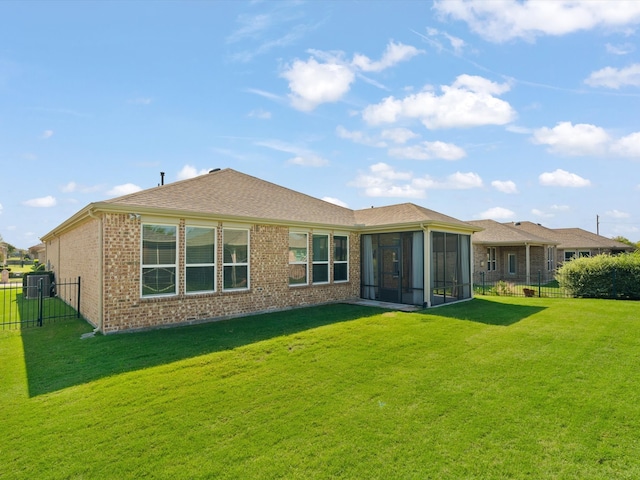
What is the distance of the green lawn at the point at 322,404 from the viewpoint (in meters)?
3.59

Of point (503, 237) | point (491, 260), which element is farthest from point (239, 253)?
point (491, 260)

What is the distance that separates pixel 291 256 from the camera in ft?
39.7

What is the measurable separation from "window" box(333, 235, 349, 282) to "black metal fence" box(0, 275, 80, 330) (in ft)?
28.2

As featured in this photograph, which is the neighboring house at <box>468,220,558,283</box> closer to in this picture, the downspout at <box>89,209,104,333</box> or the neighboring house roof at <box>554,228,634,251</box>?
the neighboring house roof at <box>554,228,634,251</box>

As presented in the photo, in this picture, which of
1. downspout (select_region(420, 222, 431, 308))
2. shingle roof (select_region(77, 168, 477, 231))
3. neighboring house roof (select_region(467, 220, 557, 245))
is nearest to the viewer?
shingle roof (select_region(77, 168, 477, 231))

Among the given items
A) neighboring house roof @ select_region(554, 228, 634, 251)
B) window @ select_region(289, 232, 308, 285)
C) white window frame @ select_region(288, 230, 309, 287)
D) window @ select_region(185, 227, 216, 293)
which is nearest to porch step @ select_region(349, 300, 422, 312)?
white window frame @ select_region(288, 230, 309, 287)

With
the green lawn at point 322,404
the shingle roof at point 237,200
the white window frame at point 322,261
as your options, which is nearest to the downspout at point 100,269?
the shingle roof at point 237,200

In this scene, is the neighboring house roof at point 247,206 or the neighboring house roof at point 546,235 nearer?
the neighboring house roof at point 247,206

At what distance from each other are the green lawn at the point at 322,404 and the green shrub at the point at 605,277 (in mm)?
7428

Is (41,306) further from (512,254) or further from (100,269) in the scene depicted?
(512,254)

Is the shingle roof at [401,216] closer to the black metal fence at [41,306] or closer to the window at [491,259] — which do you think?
the black metal fence at [41,306]

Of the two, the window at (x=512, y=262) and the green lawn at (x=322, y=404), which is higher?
the window at (x=512, y=262)

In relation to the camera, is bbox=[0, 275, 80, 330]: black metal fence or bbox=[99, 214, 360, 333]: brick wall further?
bbox=[0, 275, 80, 330]: black metal fence

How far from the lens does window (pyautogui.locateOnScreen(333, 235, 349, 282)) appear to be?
1364cm
